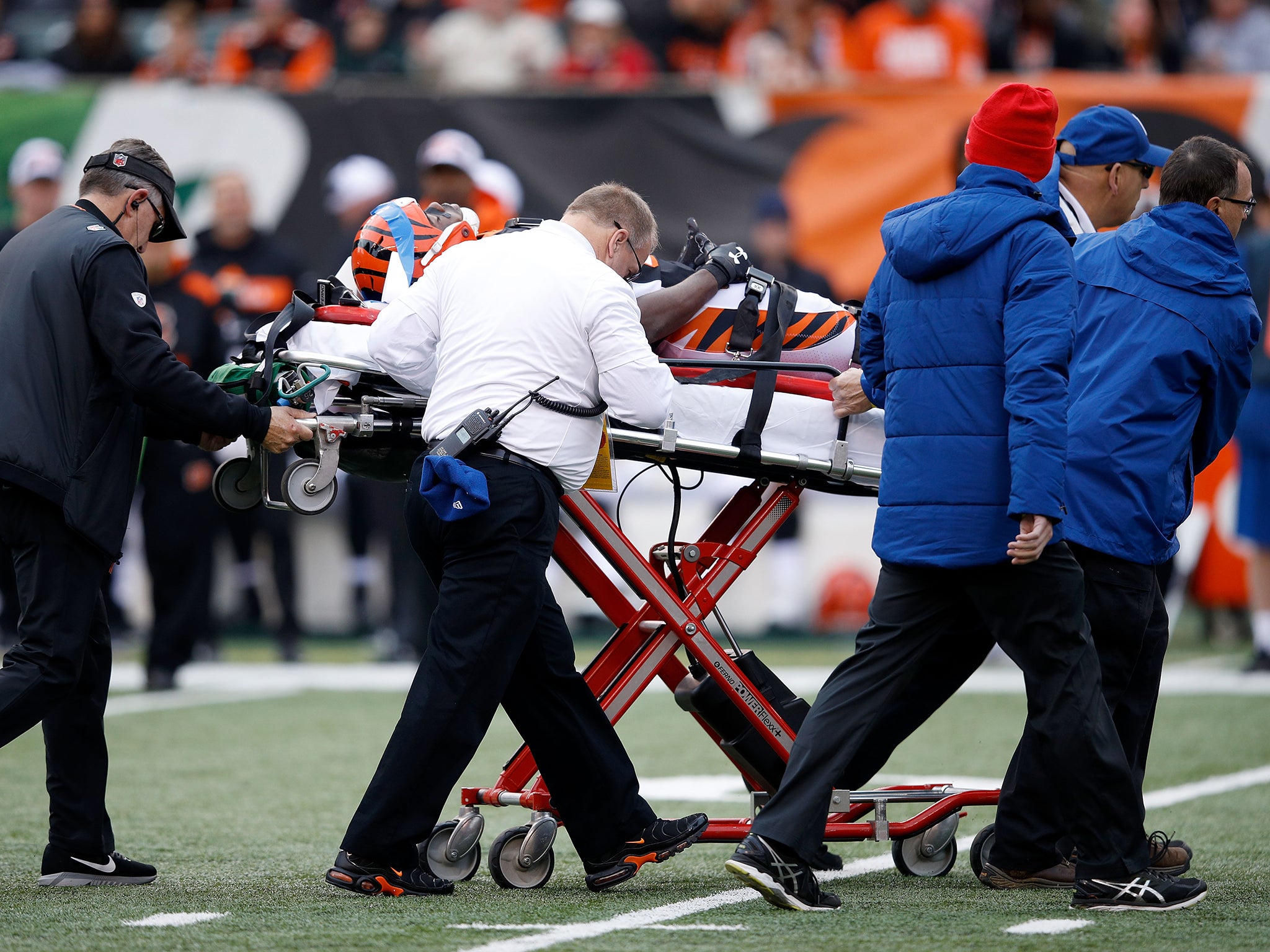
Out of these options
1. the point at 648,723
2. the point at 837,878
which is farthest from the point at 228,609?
the point at 837,878

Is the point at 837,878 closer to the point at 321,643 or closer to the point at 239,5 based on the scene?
the point at 321,643

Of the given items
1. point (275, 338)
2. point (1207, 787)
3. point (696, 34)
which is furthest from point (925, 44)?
point (275, 338)

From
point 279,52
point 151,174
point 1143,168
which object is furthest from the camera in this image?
point 279,52

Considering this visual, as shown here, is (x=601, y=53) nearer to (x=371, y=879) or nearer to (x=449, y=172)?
(x=449, y=172)

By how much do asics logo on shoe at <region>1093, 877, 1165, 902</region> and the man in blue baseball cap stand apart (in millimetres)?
1960

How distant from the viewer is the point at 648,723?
30.6 feet

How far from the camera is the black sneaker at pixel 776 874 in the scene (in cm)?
483

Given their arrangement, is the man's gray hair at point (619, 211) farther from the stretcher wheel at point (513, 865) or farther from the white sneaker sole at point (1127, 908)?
the white sneaker sole at point (1127, 908)

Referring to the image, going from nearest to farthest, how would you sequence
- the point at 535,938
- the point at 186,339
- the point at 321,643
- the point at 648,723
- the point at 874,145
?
the point at 535,938 < the point at 648,723 < the point at 186,339 < the point at 874,145 < the point at 321,643

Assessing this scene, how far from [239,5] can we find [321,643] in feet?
22.4

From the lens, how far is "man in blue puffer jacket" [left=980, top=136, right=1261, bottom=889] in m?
5.24

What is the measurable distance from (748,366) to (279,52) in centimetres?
1026

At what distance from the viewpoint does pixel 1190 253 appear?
5332 millimetres

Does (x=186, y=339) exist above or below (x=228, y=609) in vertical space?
above
